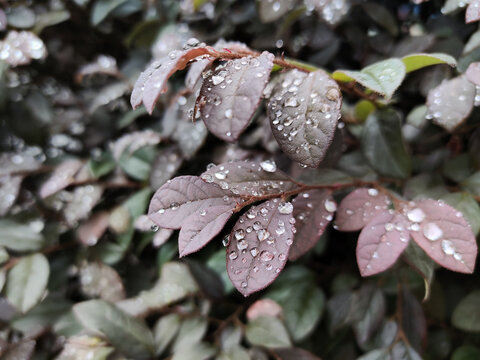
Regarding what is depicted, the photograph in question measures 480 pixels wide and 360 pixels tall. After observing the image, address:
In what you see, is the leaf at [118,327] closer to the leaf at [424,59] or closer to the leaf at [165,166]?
the leaf at [165,166]

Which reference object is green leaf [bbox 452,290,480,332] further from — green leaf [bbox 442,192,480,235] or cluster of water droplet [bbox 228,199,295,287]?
cluster of water droplet [bbox 228,199,295,287]

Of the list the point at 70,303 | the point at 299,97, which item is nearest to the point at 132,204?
the point at 70,303

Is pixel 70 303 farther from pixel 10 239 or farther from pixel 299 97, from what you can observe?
pixel 299 97

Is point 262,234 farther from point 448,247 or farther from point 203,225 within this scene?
point 448,247

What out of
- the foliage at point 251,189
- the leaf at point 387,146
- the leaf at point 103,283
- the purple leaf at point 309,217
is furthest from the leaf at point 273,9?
the leaf at point 103,283

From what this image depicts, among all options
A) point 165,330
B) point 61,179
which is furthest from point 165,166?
point 165,330

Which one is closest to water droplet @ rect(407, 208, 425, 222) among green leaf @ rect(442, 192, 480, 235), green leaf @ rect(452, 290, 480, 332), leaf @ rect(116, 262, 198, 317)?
green leaf @ rect(442, 192, 480, 235)
